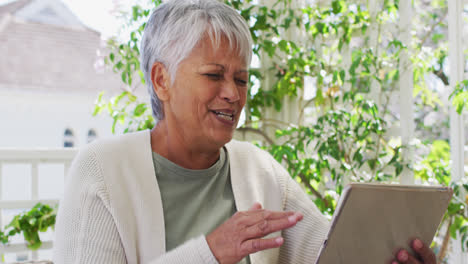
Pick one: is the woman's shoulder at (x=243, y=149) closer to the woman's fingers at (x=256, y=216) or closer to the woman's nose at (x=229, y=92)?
the woman's nose at (x=229, y=92)

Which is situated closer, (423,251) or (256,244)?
(256,244)

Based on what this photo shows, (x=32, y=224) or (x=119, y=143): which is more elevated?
(x=119, y=143)

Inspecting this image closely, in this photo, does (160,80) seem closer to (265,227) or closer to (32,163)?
(265,227)

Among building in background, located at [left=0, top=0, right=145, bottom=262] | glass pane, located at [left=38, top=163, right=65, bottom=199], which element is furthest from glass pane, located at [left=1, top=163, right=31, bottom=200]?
glass pane, located at [left=38, top=163, right=65, bottom=199]

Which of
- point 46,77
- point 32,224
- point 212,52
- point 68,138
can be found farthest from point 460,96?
point 68,138

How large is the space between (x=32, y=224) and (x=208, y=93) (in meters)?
1.75

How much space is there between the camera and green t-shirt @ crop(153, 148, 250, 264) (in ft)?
3.92

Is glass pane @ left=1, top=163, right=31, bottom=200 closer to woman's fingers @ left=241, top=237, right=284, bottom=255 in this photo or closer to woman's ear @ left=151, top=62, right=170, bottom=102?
woman's ear @ left=151, top=62, right=170, bottom=102

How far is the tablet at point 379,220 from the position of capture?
2.99ft

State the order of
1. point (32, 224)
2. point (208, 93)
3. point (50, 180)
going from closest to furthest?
point (208, 93), point (32, 224), point (50, 180)

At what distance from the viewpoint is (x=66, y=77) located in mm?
11469

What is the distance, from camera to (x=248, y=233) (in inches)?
35.9

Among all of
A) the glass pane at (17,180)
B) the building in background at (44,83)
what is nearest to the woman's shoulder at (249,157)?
the building in background at (44,83)

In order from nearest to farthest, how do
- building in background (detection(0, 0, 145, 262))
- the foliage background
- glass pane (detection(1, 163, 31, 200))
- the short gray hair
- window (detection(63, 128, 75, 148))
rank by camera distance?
the short gray hair, the foliage background, glass pane (detection(1, 163, 31, 200)), building in background (detection(0, 0, 145, 262)), window (detection(63, 128, 75, 148))
